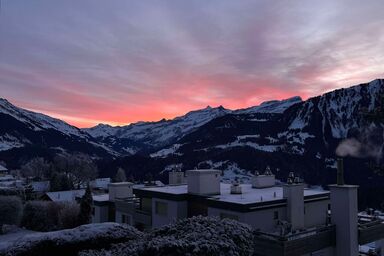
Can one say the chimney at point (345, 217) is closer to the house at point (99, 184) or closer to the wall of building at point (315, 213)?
the wall of building at point (315, 213)

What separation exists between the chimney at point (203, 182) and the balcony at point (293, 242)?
740 cm

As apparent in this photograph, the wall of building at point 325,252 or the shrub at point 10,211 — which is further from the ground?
the wall of building at point 325,252

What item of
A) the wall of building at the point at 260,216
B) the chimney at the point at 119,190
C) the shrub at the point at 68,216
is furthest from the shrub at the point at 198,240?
the shrub at the point at 68,216

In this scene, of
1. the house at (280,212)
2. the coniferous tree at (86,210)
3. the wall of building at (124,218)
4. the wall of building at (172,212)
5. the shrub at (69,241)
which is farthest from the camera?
A: the coniferous tree at (86,210)

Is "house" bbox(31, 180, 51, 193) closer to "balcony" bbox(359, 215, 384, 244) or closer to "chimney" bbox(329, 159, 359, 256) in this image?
"balcony" bbox(359, 215, 384, 244)

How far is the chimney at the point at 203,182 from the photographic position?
27.4m

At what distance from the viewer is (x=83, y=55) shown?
1436 inches

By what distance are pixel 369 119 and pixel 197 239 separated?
22.6 ft

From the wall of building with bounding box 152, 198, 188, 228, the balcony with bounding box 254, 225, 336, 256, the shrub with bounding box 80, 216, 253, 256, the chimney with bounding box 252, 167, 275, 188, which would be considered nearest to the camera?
the shrub with bounding box 80, 216, 253, 256

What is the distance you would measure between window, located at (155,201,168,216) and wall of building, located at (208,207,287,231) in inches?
168

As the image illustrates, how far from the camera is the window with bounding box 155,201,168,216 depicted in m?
28.5

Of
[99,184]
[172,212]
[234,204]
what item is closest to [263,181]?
[172,212]

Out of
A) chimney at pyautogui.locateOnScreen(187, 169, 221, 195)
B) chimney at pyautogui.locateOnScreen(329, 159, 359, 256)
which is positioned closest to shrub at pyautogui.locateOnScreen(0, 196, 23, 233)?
chimney at pyautogui.locateOnScreen(187, 169, 221, 195)

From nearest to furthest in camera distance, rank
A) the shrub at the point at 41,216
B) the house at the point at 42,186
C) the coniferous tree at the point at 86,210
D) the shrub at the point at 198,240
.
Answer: the shrub at the point at 198,240
the coniferous tree at the point at 86,210
the shrub at the point at 41,216
the house at the point at 42,186
